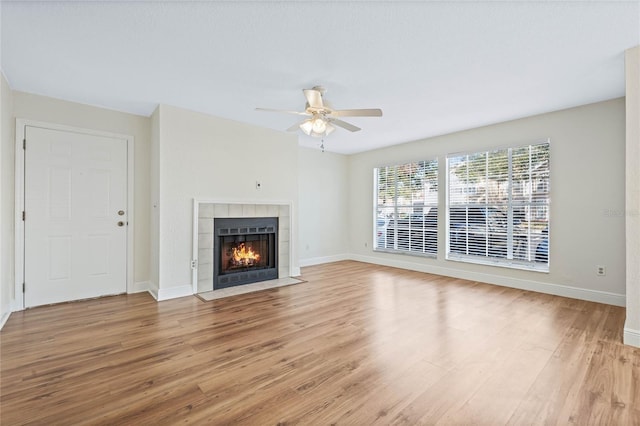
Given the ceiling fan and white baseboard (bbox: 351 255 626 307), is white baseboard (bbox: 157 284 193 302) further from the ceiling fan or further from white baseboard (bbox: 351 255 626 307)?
white baseboard (bbox: 351 255 626 307)

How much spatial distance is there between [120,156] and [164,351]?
292cm

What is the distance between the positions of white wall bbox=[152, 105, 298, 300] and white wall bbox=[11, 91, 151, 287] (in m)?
0.59

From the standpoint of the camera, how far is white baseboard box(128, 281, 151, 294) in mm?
4109

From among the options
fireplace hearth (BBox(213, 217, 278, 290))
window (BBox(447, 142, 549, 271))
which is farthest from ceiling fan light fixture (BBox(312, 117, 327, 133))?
window (BBox(447, 142, 549, 271))

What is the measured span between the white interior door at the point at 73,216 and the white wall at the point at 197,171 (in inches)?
28.3

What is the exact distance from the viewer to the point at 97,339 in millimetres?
2631

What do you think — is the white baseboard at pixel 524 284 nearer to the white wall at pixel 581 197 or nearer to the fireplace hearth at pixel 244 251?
the white wall at pixel 581 197

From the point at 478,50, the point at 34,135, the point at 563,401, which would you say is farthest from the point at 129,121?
the point at 563,401

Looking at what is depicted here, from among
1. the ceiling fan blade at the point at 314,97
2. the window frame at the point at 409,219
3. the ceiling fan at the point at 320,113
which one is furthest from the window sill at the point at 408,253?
the ceiling fan blade at the point at 314,97

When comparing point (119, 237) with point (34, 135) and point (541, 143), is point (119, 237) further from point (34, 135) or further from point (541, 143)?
point (541, 143)

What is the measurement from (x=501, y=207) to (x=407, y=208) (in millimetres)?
1741

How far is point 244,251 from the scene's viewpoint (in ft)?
15.5

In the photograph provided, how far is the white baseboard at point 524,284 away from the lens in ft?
12.1

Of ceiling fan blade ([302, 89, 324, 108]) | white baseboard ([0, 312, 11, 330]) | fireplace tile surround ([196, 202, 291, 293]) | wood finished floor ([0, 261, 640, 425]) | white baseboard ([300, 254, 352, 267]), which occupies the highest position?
ceiling fan blade ([302, 89, 324, 108])
